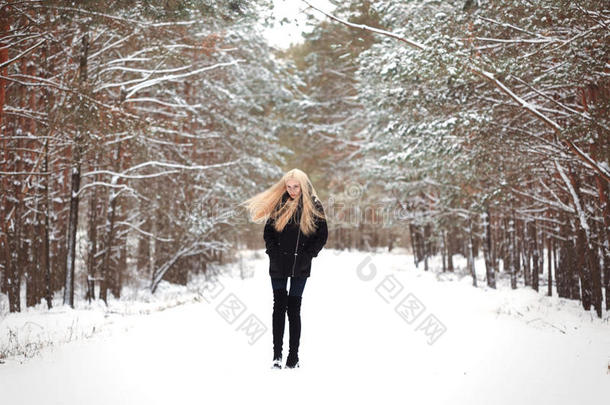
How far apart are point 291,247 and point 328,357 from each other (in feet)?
5.09

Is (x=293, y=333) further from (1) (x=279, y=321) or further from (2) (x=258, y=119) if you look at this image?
(2) (x=258, y=119)

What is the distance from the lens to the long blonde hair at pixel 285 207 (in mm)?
4727

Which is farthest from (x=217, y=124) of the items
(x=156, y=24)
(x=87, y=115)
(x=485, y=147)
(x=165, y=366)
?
(x=165, y=366)

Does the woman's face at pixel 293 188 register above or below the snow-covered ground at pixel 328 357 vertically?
above

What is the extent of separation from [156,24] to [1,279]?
1006 centimetres

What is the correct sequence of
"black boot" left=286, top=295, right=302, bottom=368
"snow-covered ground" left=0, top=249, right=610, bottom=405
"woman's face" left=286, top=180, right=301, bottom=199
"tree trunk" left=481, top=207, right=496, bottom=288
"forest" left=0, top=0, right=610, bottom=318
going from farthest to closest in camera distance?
"tree trunk" left=481, top=207, right=496, bottom=288 < "forest" left=0, top=0, right=610, bottom=318 < "woman's face" left=286, top=180, right=301, bottom=199 < "black boot" left=286, top=295, right=302, bottom=368 < "snow-covered ground" left=0, top=249, right=610, bottom=405

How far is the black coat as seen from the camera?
15.3ft

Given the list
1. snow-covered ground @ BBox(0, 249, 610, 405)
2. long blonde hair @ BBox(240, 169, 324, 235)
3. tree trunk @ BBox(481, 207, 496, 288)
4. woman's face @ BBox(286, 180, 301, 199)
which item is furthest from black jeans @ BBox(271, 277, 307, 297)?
tree trunk @ BBox(481, 207, 496, 288)

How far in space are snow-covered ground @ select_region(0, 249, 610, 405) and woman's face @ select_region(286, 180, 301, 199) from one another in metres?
1.98

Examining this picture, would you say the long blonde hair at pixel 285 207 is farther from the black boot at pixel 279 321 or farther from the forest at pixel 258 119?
the forest at pixel 258 119

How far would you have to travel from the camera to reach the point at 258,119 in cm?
1866

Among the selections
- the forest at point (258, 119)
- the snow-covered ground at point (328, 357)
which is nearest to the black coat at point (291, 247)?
the snow-covered ground at point (328, 357)

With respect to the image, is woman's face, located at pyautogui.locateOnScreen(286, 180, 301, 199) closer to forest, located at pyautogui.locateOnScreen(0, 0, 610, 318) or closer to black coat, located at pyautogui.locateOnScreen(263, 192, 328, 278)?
black coat, located at pyautogui.locateOnScreen(263, 192, 328, 278)

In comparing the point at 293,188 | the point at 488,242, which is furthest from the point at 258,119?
the point at 293,188
